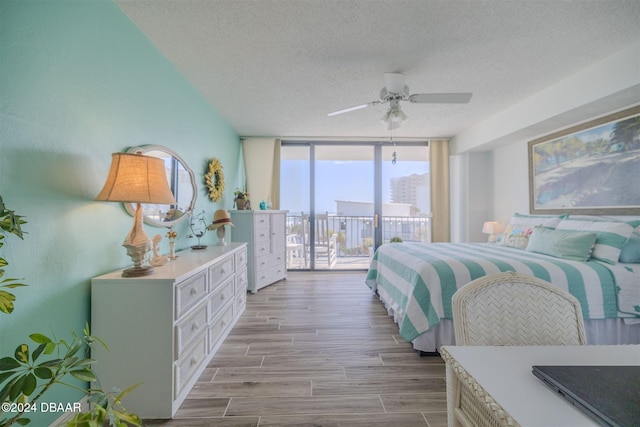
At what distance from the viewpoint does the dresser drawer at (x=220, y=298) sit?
2.13 m

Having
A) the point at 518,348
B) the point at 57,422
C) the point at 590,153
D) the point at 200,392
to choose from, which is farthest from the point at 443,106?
the point at 57,422

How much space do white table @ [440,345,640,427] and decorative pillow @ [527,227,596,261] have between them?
206cm

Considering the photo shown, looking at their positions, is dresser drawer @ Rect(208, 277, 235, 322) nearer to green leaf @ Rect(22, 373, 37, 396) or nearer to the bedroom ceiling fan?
green leaf @ Rect(22, 373, 37, 396)

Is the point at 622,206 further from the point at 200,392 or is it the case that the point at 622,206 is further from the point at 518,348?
the point at 200,392

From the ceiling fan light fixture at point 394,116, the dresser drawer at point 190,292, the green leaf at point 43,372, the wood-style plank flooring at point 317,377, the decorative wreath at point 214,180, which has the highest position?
the ceiling fan light fixture at point 394,116

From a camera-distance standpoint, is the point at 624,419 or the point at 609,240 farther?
the point at 609,240

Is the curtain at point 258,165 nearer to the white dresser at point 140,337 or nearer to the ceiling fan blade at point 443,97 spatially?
the ceiling fan blade at point 443,97

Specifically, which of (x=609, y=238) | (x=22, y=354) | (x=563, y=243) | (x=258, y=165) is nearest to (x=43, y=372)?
(x=22, y=354)

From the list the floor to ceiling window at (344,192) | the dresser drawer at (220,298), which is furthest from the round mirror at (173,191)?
the floor to ceiling window at (344,192)

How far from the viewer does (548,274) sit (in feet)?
6.86

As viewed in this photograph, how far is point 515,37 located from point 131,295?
10.7 feet

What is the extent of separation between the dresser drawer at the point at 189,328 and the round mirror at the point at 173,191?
0.83m

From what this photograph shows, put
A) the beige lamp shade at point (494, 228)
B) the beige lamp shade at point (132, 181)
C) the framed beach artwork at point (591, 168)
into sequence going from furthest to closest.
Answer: the beige lamp shade at point (494, 228)
the framed beach artwork at point (591, 168)
the beige lamp shade at point (132, 181)

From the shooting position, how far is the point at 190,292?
5.76 ft
